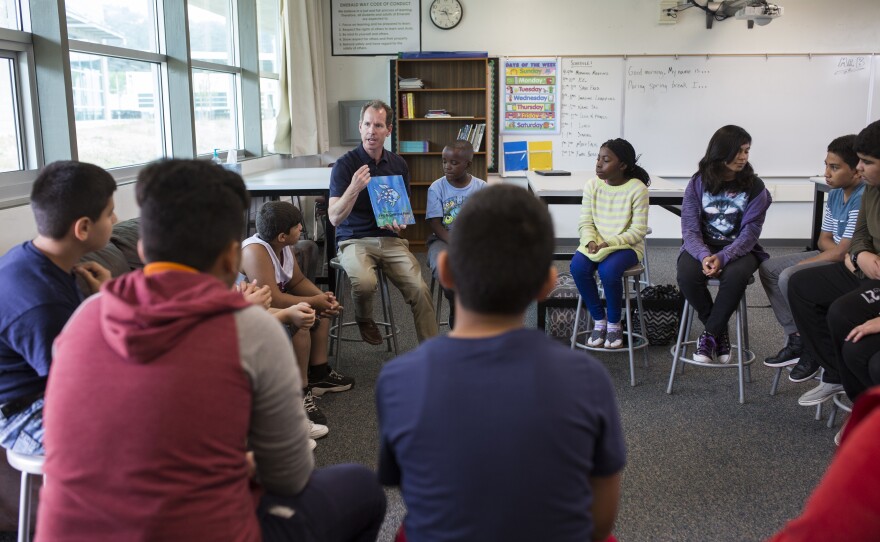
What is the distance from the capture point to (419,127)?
666 cm

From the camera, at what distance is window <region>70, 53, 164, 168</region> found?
3.64m

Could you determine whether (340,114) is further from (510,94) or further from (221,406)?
(221,406)

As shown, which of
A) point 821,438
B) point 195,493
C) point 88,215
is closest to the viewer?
point 195,493

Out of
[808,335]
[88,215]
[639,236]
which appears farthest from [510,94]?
[88,215]

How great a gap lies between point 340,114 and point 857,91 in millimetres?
4561

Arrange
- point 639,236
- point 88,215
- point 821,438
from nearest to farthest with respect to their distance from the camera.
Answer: point 88,215
point 821,438
point 639,236

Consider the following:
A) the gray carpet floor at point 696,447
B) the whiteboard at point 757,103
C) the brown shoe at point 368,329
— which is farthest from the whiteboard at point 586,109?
the brown shoe at point 368,329

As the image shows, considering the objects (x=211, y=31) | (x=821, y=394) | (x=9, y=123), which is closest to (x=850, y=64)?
(x=821, y=394)

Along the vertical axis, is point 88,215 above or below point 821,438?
above

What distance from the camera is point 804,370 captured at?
3.10 metres

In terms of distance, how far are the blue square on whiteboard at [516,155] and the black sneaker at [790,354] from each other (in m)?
3.80

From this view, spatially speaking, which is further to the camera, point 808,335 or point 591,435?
point 808,335

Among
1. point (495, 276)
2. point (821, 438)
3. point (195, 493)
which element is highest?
point (495, 276)

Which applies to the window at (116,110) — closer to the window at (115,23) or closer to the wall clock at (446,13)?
the window at (115,23)
